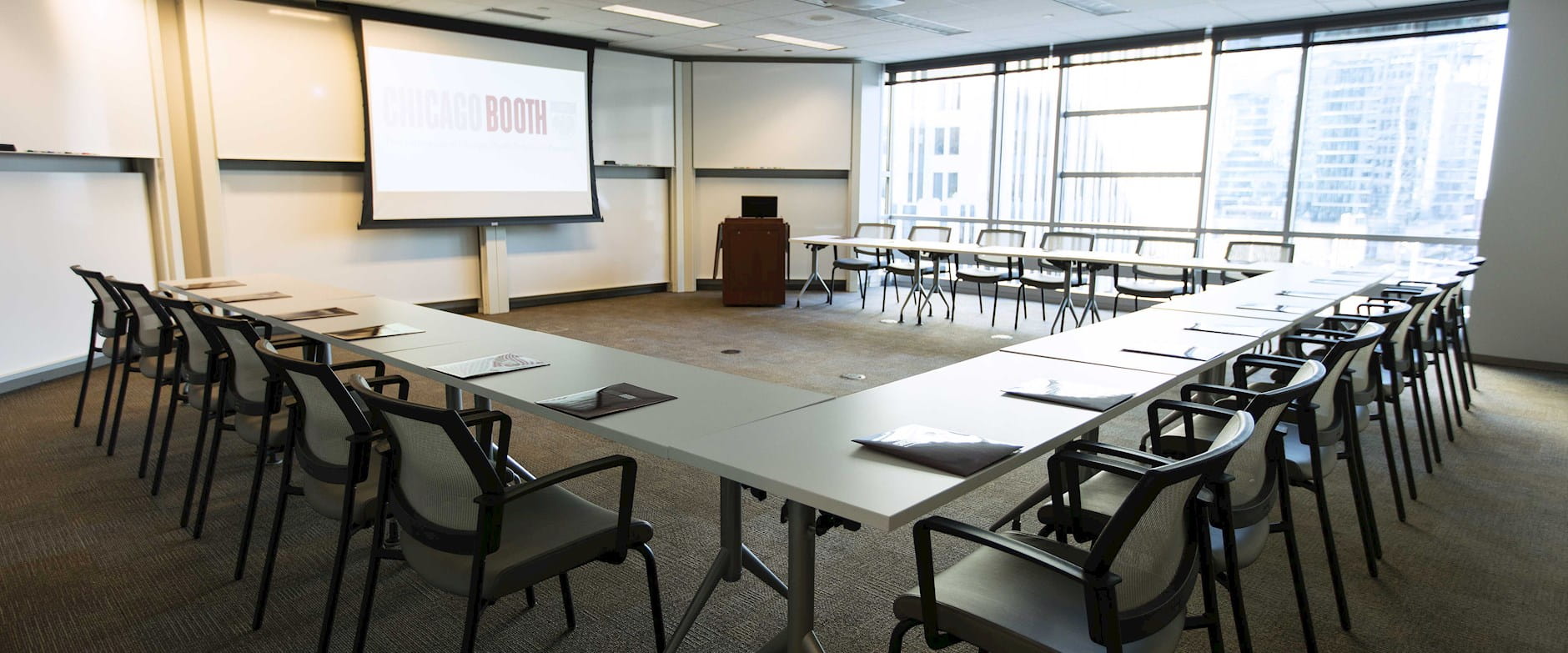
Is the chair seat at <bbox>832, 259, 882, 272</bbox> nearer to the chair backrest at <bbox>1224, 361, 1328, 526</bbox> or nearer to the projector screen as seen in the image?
the projector screen

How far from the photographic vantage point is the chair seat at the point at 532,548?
189 cm

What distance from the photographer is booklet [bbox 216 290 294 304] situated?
13.9 feet

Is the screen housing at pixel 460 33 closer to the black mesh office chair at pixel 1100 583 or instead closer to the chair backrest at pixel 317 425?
the chair backrest at pixel 317 425

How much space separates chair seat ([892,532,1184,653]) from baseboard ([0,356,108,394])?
18.5 ft

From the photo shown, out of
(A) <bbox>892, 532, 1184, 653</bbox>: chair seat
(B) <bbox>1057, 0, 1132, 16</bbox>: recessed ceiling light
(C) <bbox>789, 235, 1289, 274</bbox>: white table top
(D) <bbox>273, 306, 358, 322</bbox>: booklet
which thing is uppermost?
(B) <bbox>1057, 0, 1132, 16</bbox>: recessed ceiling light

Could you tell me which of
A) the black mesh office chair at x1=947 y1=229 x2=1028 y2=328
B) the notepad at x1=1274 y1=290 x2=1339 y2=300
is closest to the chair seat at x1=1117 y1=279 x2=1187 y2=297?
the black mesh office chair at x1=947 y1=229 x2=1028 y2=328

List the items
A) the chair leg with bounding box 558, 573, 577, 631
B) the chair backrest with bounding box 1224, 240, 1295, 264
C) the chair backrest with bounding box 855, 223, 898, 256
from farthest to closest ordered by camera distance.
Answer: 1. the chair backrest with bounding box 855, 223, 898, 256
2. the chair backrest with bounding box 1224, 240, 1295, 264
3. the chair leg with bounding box 558, 573, 577, 631

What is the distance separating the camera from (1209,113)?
8438 mm

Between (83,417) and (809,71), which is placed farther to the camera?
(809,71)

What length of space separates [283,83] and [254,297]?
11.5ft

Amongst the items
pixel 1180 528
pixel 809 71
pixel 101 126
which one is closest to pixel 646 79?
pixel 809 71

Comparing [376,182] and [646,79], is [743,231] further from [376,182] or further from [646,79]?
[376,182]

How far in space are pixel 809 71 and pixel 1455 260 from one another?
6.49 meters

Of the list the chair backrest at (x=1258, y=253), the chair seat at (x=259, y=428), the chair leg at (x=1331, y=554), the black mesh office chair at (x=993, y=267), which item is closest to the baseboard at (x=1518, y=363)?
the chair backrest at (x=1258, y=253)
